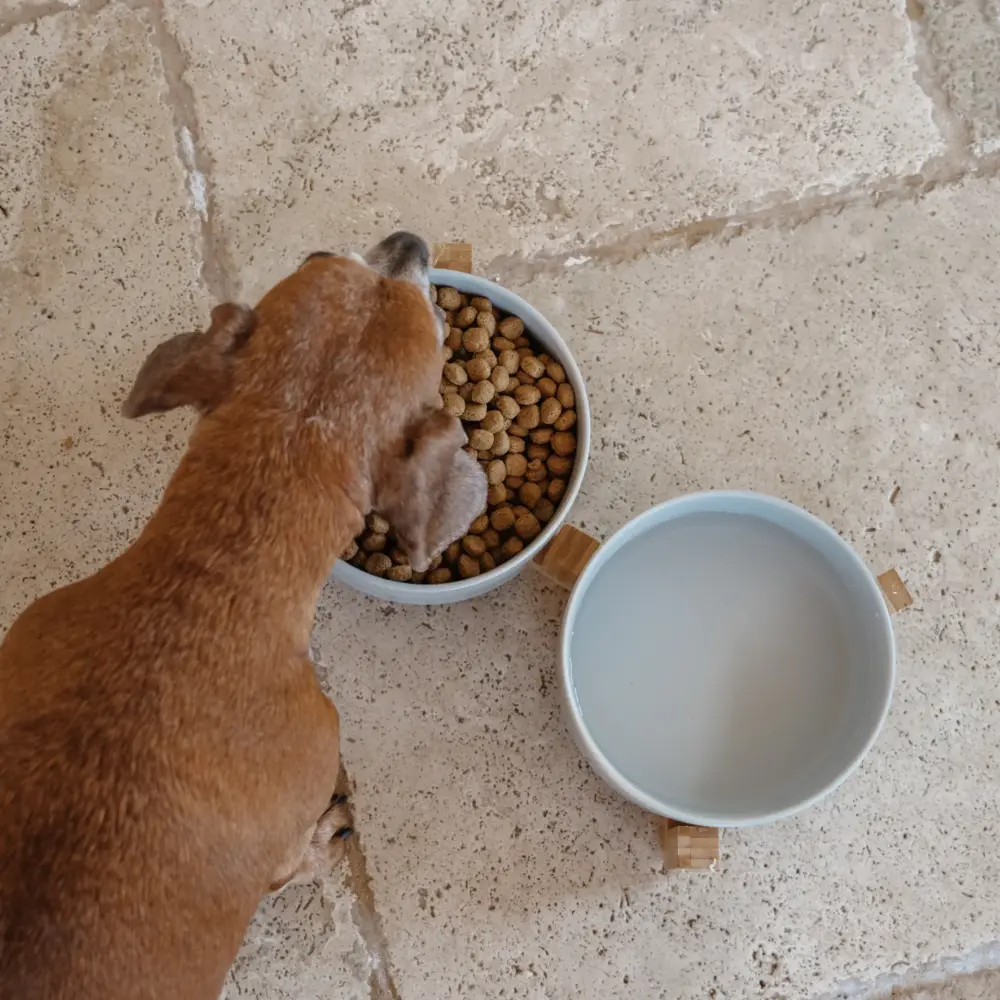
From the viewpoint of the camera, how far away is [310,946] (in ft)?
5.50

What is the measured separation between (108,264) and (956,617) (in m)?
1.64

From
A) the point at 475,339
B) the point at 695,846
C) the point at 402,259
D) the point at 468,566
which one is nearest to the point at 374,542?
the point at 468,566

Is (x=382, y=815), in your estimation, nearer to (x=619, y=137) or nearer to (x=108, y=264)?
(x=108, y=264)

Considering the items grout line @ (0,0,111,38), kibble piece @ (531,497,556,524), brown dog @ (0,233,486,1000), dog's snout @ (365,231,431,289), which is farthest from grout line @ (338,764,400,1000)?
grout line @ (0,0,111,38)

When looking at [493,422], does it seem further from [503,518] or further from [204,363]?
[204,363]

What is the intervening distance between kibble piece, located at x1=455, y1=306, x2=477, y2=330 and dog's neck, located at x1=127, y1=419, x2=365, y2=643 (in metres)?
0.49

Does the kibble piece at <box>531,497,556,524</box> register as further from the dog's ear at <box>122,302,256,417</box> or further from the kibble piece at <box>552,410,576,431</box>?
the dog's ear at <box>122,302,256,417</box>

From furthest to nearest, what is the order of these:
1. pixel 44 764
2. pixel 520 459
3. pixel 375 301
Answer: pixel 520 459 < pixel 375 301 < pixel 44 764

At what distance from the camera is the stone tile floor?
1708 mm

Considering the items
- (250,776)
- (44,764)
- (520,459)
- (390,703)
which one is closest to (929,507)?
(520,459)

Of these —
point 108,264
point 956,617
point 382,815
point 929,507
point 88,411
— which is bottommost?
point 956,617

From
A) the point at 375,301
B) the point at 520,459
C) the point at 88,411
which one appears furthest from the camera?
the point at 88,411

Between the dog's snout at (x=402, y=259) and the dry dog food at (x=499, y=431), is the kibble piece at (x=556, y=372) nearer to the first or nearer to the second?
the dry dog food at (x=499, y=431)

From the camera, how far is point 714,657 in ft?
5.59
